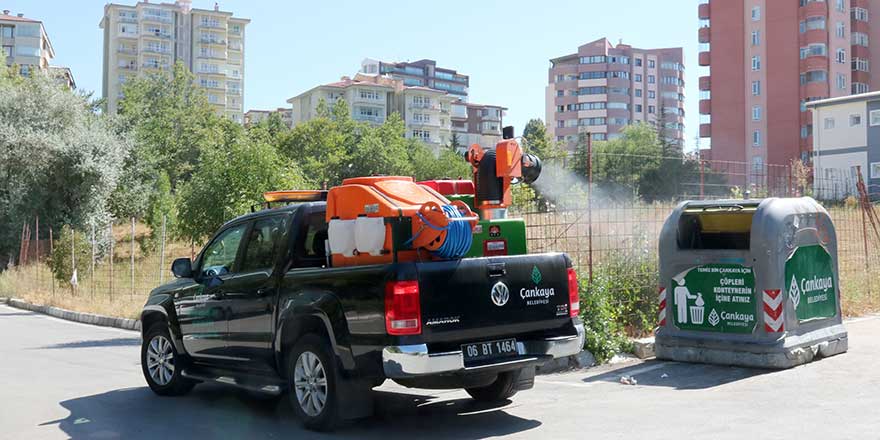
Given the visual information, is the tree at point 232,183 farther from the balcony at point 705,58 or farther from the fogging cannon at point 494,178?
the balcony at point 705,58

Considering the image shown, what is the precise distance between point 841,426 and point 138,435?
569cm

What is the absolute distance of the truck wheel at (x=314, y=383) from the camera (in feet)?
22.2

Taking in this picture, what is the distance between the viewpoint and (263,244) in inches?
316

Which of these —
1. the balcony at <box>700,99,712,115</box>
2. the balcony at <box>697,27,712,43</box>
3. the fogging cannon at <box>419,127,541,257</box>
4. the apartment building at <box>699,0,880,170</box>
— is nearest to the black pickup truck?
the fogging cannon at <box>419,127,541,257</box>

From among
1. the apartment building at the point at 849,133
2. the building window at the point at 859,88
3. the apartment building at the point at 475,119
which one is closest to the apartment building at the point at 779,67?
the building window at the point at 859,88

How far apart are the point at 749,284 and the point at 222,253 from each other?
231 inches

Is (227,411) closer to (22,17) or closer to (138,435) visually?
(138,435)

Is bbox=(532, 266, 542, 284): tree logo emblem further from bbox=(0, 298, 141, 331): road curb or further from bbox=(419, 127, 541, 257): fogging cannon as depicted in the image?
bbox=(0, 298, 141, 331): road curb

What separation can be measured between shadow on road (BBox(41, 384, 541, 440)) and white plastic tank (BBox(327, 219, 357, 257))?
1.52 m

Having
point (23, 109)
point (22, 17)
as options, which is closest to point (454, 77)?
point (22, 17)

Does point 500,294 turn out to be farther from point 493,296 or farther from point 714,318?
point 714,318

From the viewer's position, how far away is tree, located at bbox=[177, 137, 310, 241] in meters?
14.5

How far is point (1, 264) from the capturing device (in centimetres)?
3600

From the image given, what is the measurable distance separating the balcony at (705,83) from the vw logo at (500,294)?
79.1 m
